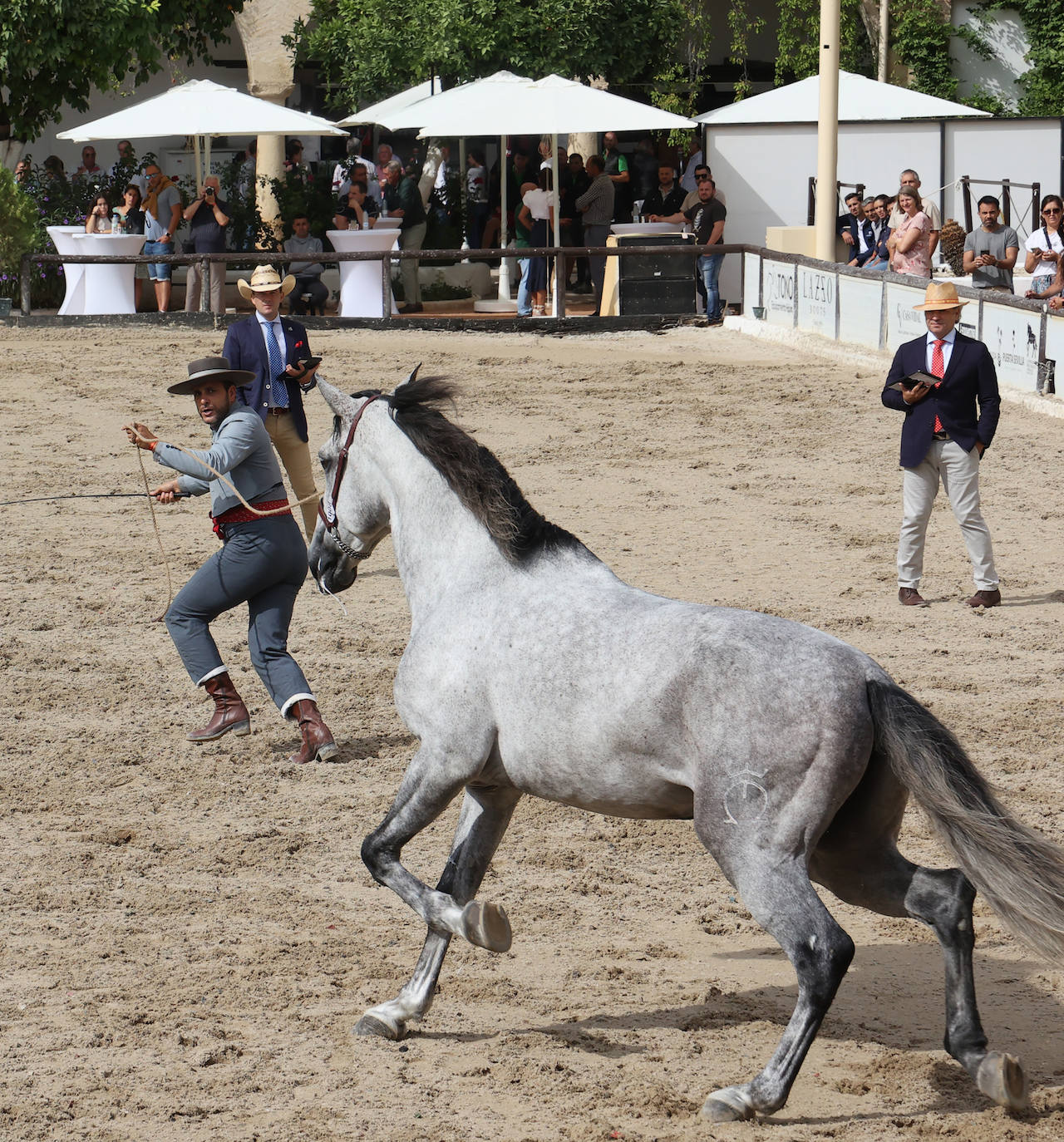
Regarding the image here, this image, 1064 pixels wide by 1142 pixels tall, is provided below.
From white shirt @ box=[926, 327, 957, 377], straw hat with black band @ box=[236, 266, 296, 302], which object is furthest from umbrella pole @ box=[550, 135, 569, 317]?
white shirt @ box=[926, 327, 957, 377]

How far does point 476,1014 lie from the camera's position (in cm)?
498

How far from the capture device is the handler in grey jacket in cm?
722

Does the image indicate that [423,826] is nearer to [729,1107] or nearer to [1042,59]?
[729,1107]

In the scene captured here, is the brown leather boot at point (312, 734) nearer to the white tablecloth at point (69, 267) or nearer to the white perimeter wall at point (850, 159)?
the white tablecloth at point (69, 267)

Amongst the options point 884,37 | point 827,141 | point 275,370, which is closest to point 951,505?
point 275,370

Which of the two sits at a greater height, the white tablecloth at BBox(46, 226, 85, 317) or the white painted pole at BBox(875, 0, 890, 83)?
the white painted pole at BBox(875, 0, 890, 83)

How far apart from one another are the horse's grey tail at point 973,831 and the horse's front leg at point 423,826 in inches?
46.4

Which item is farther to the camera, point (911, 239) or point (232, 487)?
point (911, 239)

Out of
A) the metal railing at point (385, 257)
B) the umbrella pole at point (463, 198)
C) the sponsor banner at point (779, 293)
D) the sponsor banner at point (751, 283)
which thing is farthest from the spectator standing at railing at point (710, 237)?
the umbrella pole at point (463, 198)

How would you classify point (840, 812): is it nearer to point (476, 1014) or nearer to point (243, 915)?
point (476, 1014)

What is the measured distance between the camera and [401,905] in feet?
19.3

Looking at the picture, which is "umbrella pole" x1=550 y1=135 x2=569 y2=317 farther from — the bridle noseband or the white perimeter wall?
the bridle noseband

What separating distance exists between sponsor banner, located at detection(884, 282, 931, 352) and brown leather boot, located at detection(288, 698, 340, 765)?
35.2 ft

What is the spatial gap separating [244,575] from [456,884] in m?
2.84
